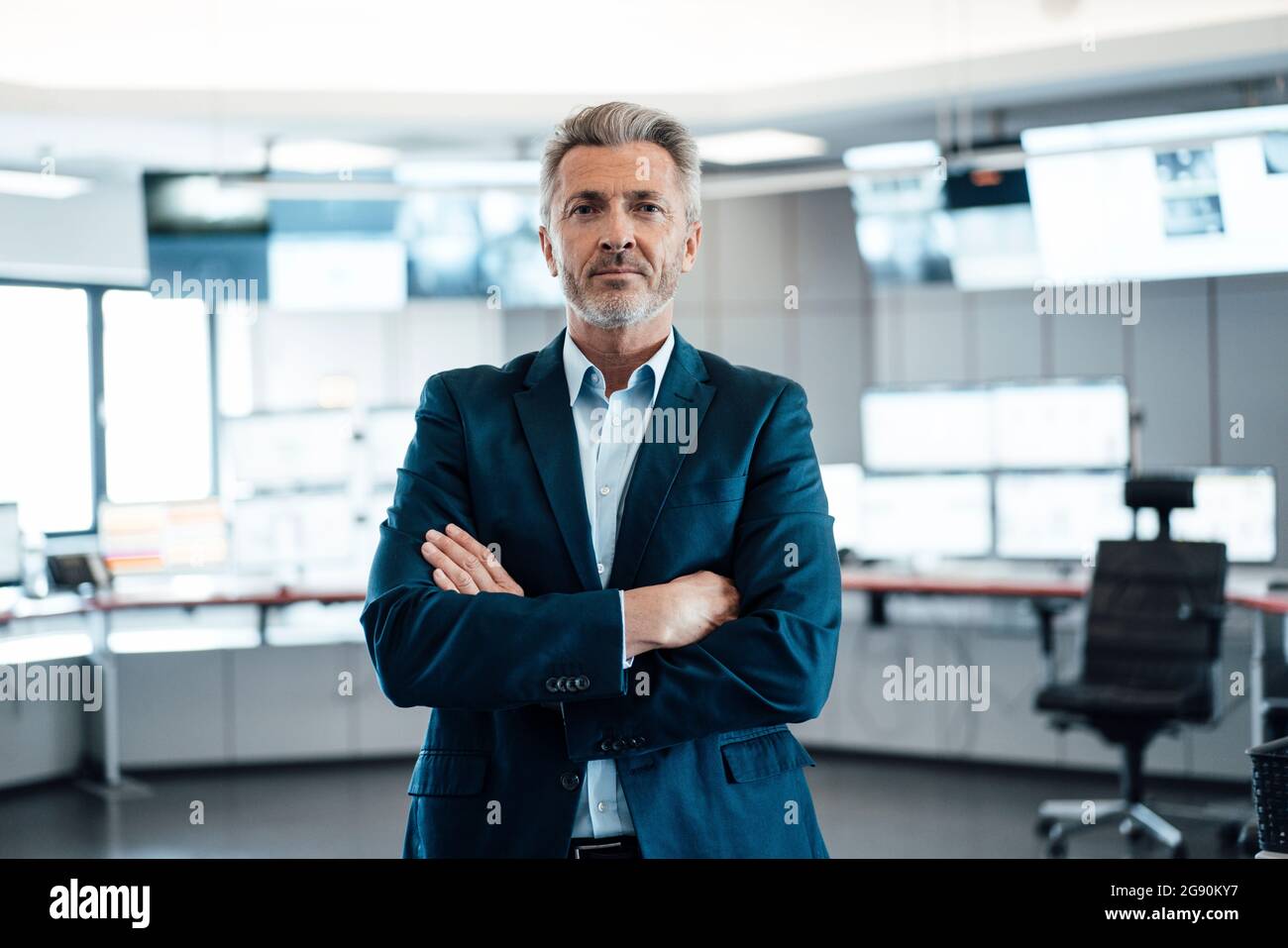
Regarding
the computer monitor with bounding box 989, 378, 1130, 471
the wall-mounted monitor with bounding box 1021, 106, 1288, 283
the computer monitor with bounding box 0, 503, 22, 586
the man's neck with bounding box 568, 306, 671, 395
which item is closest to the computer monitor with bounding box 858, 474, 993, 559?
the computer monitor with bounding box 989, 378, 1130, 471

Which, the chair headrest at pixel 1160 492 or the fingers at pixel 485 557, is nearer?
the fingers at pixel 485 557

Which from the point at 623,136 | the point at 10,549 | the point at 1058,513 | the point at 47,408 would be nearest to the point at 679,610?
the point at 623,136

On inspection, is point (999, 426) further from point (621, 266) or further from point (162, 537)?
point (621, 266)

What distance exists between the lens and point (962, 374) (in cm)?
684

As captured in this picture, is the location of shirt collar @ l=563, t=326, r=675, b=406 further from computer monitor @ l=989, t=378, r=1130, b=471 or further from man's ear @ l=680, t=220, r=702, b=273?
computer monitor @ l=989, t=378, r=1130, b=471

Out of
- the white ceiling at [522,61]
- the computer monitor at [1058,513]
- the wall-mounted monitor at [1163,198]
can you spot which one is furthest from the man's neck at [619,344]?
the computer monitor at [1058,513]

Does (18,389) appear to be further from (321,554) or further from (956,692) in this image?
(956,692)

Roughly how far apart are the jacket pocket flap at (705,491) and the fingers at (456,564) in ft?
0.88

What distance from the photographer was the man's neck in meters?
1.74

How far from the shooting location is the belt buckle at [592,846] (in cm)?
158

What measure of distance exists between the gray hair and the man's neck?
0.51 feet

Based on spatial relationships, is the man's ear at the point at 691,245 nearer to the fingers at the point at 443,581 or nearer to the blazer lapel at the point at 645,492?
the blazer lapel at the point at 645,492

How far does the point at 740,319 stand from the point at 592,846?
5.80 m

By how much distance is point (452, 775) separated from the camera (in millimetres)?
1630
